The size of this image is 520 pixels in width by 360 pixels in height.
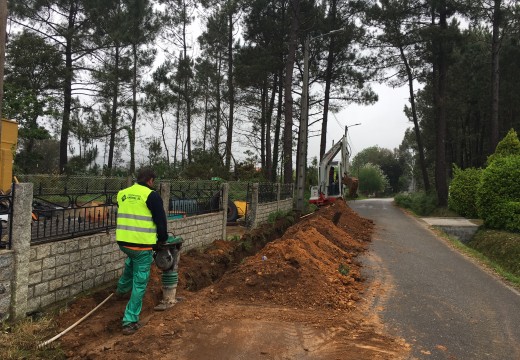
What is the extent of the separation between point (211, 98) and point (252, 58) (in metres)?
9.32

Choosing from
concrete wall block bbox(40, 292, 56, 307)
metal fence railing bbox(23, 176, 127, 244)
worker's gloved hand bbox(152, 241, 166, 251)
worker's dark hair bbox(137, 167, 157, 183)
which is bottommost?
concrete wall block bbox(40, 292, 56, 307)

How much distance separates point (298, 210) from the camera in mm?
18281

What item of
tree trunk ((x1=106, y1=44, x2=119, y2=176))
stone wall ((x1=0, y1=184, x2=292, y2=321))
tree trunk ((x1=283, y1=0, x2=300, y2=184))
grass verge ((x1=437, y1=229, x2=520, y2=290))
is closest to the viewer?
stone wall ((x1=0, y1=184, x2=292, y2=321))

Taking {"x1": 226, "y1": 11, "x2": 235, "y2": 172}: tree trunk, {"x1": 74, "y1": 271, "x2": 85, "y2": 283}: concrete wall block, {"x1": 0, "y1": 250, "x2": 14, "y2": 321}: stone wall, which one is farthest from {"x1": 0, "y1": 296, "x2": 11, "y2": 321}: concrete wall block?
{"x1": 226, "y1": 11, "x2": 235, "y2": 172}: tree trunk

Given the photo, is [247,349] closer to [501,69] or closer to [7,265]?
[7,265]

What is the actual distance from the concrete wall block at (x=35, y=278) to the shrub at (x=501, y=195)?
47.8ft

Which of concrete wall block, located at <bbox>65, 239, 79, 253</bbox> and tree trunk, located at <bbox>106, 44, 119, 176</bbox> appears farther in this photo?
tree trunk, located at <bbox>106, 44, 119, 176</bbox>

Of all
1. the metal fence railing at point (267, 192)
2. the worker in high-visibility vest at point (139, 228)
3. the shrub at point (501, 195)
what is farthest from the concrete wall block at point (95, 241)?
the shrub at point (501, 195)

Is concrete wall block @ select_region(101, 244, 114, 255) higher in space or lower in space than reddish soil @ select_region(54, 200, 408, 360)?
higher

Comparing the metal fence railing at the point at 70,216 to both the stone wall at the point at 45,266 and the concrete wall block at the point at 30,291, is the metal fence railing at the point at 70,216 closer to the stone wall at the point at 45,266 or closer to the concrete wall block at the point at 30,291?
the stone wall at the point at 45,266

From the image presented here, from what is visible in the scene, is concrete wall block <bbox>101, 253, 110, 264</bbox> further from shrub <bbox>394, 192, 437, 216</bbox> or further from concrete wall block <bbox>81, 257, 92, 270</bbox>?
shrub <bbox>394, 192, 437, 216</bbox>

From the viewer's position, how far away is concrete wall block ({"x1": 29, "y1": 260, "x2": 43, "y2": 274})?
4.93 meters

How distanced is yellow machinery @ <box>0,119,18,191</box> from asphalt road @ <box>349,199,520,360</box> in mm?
9703

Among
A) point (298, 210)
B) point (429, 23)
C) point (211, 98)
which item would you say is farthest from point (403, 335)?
point (211, 98)
